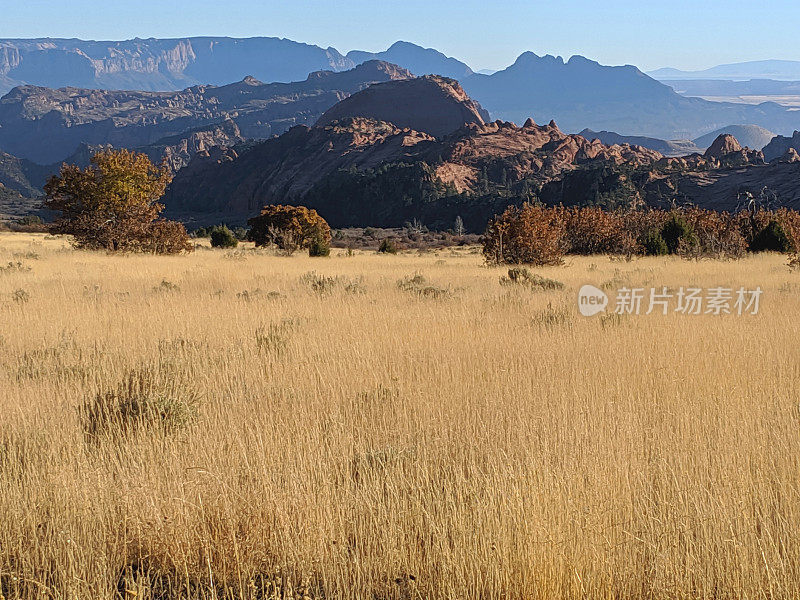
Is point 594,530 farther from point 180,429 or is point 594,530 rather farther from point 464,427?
point 180,429

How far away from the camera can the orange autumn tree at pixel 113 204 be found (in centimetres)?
2745

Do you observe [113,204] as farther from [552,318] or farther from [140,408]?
[140,408]

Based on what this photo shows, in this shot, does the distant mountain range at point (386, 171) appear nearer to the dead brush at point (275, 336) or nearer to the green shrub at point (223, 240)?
the green shrub at point (223, 240)

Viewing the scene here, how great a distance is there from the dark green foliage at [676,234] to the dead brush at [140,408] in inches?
1192

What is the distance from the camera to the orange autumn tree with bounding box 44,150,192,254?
90.1 feet

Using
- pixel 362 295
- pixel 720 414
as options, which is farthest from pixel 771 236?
pixel 720 414

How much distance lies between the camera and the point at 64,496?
151 inches

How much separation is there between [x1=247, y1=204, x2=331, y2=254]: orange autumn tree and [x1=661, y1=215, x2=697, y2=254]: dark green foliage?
17.3 meters

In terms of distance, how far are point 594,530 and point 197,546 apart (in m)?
1.98

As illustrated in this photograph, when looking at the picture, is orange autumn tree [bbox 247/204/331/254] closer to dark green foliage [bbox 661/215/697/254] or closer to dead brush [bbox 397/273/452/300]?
dark green foliage [bbox 661/215/697/254]

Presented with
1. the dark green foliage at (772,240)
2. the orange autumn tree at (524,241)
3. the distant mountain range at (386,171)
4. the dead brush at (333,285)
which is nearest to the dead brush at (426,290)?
the dead brush at (333,285)

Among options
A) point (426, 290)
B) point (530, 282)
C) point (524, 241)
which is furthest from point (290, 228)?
point (426, 290)

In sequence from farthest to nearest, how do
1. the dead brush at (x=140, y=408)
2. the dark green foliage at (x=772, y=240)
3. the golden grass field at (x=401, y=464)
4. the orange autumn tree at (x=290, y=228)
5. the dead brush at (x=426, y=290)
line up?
the orange autumn tree at (x=290, y=228) → the dark green foliage at (x=772, y=240) → the dead brush at (x=426, y=290) → the dead brush at (x=140, y=408) → the golden grass field at (x=401, y=464)

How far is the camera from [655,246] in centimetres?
3225
